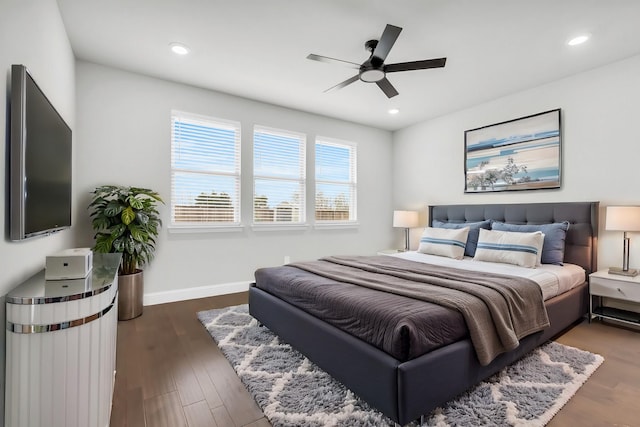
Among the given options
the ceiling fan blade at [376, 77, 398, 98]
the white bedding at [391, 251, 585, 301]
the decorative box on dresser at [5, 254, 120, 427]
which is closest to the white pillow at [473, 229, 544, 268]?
the white bedding at [391, 251, 585, 301]

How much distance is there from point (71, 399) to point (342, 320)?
4.44ft

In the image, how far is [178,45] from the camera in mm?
2926

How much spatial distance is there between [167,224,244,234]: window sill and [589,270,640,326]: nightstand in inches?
158

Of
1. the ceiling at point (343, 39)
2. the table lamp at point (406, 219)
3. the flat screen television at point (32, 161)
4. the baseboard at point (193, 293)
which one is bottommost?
the baseboard at point (193, 293)

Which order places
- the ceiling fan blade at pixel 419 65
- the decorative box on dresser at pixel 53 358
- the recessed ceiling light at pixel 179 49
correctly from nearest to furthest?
the decorative box on dresser at pixel 53 358 → the ceiling fan blade at pixel 419 65 → the recessed ceiling light at pixel 179 49

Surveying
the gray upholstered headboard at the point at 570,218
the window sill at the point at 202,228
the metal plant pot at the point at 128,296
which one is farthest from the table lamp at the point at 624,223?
the metal plant pot at the point at 128,296

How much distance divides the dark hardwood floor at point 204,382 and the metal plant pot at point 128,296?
128 mm

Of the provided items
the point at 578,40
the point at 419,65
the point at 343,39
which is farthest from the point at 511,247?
the point at 343,39

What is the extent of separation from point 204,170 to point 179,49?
4.75 ft

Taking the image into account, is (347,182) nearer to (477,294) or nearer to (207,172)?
(207,172)

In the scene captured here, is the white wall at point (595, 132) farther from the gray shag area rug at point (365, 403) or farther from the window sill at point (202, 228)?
the window sill at point (202, 228)

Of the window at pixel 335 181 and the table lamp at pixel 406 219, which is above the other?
the window at pixel 335 181

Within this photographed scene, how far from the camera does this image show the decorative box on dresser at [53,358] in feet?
3.99

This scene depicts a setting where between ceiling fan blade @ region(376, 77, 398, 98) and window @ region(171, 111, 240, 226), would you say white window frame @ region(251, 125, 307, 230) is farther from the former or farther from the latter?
ceiling fan blade @ region(376, 77, 398, 98)
